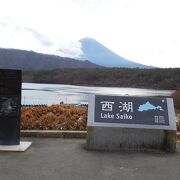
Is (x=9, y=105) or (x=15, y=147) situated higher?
(x=9, y=105)

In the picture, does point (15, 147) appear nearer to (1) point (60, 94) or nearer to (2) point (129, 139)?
(2) point (129, 139)

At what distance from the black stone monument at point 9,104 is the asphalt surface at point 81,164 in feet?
1.78

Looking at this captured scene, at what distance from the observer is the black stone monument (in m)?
7.68

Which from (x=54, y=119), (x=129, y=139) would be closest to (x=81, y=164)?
(x=129, y=139)

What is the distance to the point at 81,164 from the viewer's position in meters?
6.63

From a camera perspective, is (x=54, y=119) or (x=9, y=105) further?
(x=54, y=119)

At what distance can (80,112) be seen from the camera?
10.9m

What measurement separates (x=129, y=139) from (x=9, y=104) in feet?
7.85

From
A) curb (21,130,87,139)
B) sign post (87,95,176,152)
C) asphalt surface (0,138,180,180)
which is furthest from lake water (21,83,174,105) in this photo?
asphalt surface (0,138,180,180)

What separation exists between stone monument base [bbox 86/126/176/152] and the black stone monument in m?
1.43

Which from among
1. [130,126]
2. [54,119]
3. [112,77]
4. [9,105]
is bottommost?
[130,126]

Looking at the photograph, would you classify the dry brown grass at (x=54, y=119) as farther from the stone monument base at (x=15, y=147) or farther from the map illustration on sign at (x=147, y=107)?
the map illustration on sign at (x=147, y=107)

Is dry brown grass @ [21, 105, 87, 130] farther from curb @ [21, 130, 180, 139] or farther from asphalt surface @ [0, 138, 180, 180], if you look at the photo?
asphalt surface @ [0, 138, 180, 180]

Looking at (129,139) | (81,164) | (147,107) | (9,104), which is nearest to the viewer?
(81,164)
